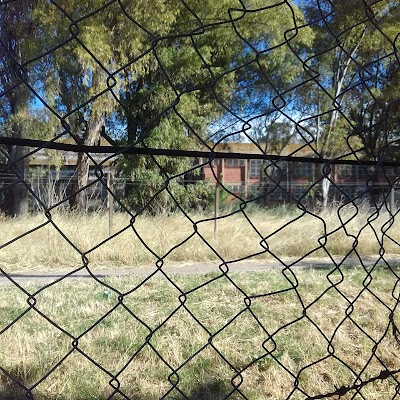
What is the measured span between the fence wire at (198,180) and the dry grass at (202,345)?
Answer: 0.06 feet

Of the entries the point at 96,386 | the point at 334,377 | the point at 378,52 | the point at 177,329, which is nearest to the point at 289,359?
the point at 334,377

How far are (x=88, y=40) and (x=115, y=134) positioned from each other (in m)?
5.53

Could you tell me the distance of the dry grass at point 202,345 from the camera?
255cm

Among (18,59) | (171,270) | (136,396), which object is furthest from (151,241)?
(136,396)

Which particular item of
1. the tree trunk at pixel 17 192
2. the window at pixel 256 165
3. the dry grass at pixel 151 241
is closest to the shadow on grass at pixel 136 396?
the window at pixel 256 165

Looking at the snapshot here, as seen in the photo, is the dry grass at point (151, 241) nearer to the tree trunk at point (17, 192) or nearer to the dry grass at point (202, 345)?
the tree trunk at point (17, 192)

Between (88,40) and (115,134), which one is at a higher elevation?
(88,40)

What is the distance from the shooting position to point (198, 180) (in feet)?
37.5

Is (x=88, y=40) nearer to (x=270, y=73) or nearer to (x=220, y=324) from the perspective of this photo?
(x=220, y=324)

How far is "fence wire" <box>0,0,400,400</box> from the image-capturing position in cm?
156

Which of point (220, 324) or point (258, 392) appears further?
point (220, 324)

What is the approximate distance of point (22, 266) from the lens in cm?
653

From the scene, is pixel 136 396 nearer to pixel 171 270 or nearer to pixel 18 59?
pixel 171 270

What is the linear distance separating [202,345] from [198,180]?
8.41m
